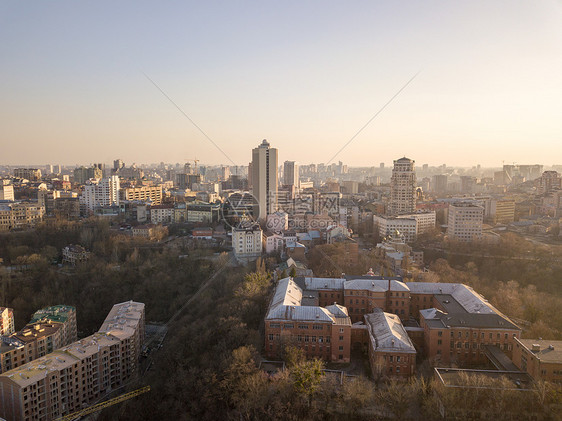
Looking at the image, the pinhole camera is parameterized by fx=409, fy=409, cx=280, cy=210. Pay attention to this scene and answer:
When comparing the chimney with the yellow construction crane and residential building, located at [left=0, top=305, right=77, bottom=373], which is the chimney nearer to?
the yellow construction crane

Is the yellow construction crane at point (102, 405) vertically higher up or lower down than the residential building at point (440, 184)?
lower down

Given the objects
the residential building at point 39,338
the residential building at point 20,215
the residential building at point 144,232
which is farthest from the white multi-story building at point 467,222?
the residential building at point 20,215

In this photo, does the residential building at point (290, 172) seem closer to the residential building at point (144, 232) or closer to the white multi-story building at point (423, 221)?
the white multi-story building at point (423, 221)

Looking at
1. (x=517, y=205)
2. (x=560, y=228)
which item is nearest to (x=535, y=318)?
(x=560, y=228)

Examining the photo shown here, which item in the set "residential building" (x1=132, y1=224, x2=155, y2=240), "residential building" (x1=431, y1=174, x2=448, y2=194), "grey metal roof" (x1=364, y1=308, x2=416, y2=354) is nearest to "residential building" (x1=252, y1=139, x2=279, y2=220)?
"residential building" (x1=132, y1=224, x2=155, y2=240)

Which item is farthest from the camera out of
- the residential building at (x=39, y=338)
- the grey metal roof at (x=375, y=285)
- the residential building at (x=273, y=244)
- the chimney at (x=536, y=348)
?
the residential building at (x=273, y=244)

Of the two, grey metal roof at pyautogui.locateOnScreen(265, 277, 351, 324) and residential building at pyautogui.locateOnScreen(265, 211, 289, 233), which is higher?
residential building at pyautogui.locateOnScreen(265, 211, 289, 233)
